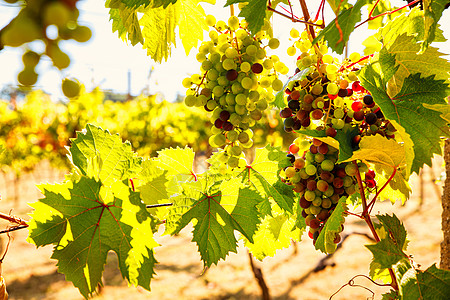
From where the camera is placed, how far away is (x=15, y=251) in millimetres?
4559

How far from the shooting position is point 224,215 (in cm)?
58

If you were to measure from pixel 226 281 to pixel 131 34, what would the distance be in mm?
3743

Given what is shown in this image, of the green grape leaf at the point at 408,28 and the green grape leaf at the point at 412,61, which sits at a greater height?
the green grape leaf at the point at 408,28

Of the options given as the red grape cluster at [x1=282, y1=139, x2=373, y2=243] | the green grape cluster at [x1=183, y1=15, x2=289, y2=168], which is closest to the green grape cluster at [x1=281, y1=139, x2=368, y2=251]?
the red grape cluster at [x1=282, y1=139, x2=373, y2=243]

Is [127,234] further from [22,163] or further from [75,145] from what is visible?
[22,163]

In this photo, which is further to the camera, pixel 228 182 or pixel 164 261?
pixel 164 261

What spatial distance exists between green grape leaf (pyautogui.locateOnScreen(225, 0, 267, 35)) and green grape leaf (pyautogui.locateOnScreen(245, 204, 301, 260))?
37 centimetres

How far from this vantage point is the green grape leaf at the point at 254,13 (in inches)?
18.7

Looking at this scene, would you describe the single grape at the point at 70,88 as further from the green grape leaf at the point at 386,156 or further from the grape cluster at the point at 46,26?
the green grape leaf at the point at 386,156

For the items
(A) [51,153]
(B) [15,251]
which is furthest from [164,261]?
(A) [51,153]

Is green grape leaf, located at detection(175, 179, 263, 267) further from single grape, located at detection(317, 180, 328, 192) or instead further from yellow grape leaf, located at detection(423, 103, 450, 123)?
yellow grape leaf, located at detection(423, 103, 450, 123)

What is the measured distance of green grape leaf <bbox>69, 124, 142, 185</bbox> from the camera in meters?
0.57

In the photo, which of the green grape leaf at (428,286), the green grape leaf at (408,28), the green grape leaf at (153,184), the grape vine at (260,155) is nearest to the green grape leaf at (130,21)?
the grape vine at (260,155)

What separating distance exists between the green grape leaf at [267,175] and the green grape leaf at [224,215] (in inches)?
2.6
